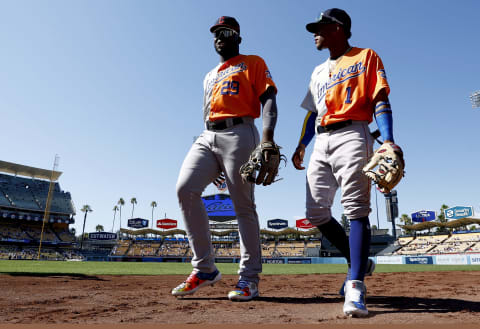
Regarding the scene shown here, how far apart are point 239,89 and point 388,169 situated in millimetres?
1630

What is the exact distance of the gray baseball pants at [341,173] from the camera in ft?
8.21

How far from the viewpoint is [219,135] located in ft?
10.6

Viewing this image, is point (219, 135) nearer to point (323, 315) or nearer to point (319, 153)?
point (319, 153)

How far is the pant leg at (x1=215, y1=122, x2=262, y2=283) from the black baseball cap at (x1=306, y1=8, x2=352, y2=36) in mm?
1171

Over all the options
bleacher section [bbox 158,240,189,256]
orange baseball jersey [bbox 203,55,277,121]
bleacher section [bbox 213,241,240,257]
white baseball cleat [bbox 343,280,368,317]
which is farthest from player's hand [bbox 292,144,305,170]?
bleacher section [bbox 158,240,189,256]

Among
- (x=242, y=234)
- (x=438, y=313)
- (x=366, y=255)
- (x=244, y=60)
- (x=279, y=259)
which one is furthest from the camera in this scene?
(x=279, y=259)

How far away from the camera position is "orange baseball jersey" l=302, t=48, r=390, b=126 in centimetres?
271

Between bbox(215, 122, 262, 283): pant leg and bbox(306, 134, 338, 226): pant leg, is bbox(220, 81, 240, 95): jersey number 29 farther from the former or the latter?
bbox(306, 134, 338, 226): pant leg

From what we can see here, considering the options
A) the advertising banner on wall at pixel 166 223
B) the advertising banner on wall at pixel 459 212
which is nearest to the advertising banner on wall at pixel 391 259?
the advertising banner on wall at pixel 459 212

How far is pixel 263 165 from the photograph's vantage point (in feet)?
9.21

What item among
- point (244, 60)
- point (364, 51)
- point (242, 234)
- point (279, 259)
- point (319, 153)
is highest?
point (244, 60)

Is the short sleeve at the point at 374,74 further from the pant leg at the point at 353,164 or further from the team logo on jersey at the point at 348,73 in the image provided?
the pant leg at the point at 353,164

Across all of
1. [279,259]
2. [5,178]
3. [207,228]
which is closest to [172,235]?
[279,259]

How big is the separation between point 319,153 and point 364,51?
3.03 ft
